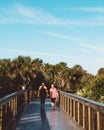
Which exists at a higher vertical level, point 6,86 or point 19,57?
point 19,57

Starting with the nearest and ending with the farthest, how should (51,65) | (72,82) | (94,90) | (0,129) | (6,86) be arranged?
1. (0,129)
2. (94,90)
3. (6,86)
4. (72,82)
5. (51,65)

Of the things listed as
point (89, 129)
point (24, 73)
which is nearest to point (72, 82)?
point (24, 73)

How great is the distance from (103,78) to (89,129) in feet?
67.3

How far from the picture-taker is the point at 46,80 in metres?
85.2

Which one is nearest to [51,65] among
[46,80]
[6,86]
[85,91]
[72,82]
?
[72,82]

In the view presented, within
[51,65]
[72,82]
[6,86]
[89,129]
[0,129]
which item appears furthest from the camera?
[51,65]

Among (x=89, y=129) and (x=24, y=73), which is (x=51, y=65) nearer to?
(x=24, y=73)

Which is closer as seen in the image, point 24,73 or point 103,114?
point 103,114

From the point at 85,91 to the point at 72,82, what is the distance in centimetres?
6443

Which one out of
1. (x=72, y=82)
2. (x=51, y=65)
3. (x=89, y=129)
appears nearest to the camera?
(x=89, y=129)

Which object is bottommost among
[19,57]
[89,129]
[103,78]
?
[89,129]

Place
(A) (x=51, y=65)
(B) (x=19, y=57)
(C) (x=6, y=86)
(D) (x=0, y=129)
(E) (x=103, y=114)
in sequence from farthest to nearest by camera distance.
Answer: (A) (x=51, y=65) < (B) (x=19, y=57) < (C) (x=6, y=86) < (D) (x=0, y=129) < (E) (x=103, y=114)

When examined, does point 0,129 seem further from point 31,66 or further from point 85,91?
point 31,66

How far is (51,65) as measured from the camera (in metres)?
111
